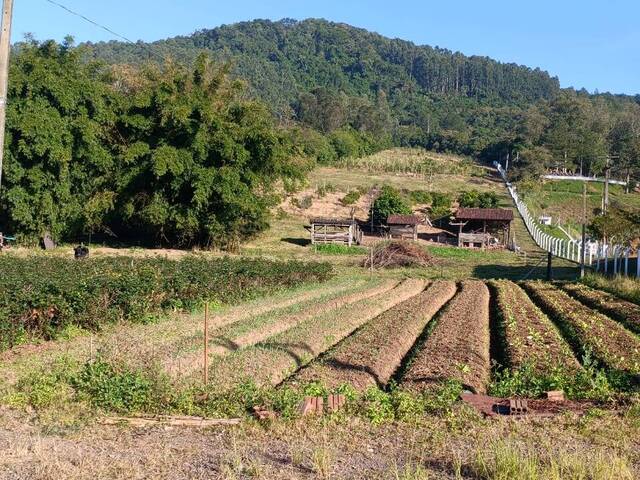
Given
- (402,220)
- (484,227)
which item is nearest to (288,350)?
(402,220)

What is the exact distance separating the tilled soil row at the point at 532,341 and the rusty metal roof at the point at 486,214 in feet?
92.7

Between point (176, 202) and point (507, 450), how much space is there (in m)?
34.3

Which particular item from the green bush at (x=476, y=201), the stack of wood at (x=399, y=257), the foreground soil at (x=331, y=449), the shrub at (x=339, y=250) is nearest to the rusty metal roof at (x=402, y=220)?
the shrub at (x=339, y=250)

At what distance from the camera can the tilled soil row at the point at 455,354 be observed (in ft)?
36.5

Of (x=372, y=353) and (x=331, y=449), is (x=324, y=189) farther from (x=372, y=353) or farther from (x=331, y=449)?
(x=331, y=449)

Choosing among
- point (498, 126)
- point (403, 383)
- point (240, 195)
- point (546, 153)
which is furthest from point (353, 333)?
point (498, 126)

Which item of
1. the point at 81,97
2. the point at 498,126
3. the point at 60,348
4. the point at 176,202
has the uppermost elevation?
the point at 498,126

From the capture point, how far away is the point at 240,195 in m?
38.4

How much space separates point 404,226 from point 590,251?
15617 millimetres

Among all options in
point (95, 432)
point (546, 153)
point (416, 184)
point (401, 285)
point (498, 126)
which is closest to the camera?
point (95, 432)

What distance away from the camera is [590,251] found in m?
39.4

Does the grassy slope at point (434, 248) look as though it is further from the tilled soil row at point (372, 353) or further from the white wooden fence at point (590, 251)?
the tilled soil row at point (372, 353)

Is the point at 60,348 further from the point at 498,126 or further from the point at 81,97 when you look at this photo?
the point at 498,126

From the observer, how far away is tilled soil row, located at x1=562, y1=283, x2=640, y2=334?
19.2m
